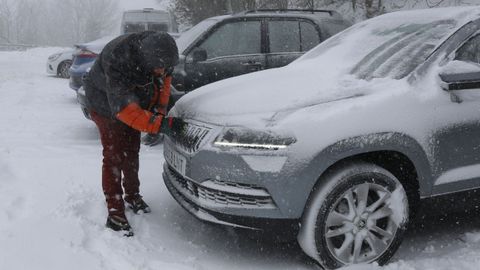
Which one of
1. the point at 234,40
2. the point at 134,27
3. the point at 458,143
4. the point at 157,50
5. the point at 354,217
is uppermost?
the point at 157,50

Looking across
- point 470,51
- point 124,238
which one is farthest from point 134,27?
point 470,51

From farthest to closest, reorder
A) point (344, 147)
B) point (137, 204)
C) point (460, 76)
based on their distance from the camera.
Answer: point (137, 204) → point (460, 76) → point (344, 147)

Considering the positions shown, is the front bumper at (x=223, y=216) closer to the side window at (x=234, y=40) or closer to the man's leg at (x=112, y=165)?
the man's leg at (x=112, y=165)

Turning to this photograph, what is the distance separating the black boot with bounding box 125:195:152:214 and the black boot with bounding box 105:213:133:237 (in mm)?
392

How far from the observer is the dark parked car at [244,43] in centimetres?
591

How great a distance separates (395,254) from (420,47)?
144 cm

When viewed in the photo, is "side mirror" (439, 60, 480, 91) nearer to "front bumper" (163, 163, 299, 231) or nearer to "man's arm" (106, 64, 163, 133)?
"front bumper" (163, 163, 299, 231)

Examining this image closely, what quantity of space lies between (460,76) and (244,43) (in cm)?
341

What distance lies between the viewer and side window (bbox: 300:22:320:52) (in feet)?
21.1

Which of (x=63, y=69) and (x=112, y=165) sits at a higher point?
(x=112, y=165)

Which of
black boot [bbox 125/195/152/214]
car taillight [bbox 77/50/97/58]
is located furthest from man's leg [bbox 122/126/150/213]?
car taillight [bbox 77/50/97/58]

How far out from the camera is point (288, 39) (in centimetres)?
639

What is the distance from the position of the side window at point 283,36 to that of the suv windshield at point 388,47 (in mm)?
2013

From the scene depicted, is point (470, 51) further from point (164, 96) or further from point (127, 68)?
point (127, 68)
